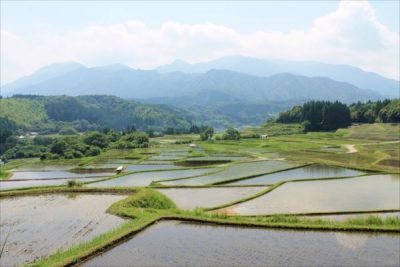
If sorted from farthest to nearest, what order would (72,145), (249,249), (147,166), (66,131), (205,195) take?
(66,131) < (72,145) < (147,166) < (205,195) < (249,249)

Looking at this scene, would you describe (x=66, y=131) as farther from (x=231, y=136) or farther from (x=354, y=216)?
(x=354, y=216)

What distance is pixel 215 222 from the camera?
1744 cm

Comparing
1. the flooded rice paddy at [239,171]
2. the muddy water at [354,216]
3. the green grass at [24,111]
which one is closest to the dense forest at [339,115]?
the flooded rice paddy at [239,171]

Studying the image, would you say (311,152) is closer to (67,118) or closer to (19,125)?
(19,125)

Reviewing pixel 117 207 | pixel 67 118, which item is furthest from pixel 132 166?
pixel 67 118

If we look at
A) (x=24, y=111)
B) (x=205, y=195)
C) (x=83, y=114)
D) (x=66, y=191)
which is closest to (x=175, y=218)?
(x=205, y=195)

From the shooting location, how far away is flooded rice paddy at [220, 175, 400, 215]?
65.4 ft

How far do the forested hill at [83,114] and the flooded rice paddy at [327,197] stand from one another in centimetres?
11220

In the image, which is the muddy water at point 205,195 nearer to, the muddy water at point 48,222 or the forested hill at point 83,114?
the muddy water at point 48,222

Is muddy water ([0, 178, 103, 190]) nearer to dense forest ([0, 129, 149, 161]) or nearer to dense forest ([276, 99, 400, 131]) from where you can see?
dense forest ([0, 129, 149, 161])

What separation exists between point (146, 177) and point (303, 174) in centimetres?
1186

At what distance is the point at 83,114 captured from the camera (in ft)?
538

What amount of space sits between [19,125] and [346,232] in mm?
117214

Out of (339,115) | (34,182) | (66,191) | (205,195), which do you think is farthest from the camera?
(339,115)
